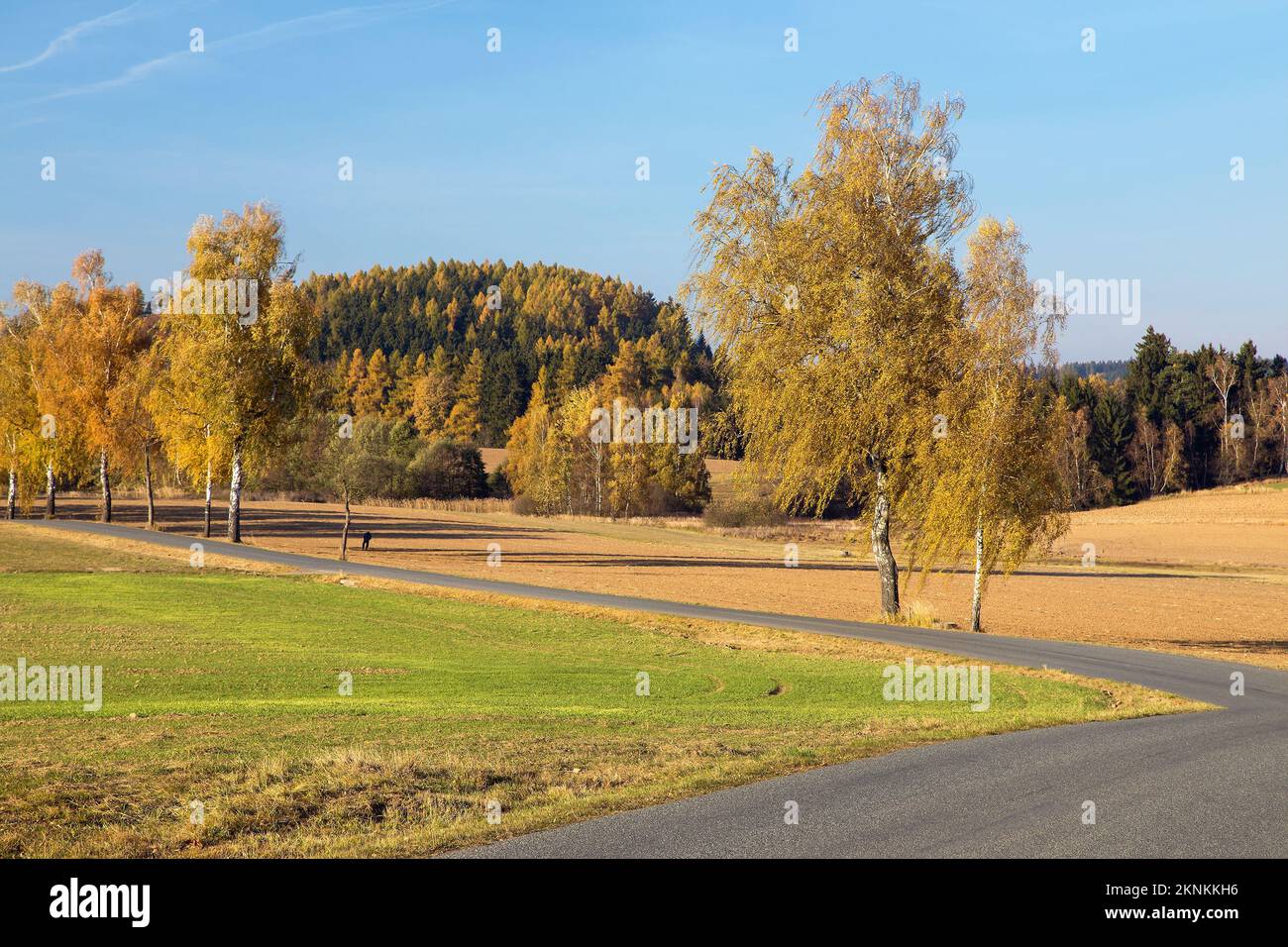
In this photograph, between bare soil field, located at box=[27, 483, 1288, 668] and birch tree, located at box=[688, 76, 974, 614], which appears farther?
bare soil field, located at box=[27, 483, 1288, 668]

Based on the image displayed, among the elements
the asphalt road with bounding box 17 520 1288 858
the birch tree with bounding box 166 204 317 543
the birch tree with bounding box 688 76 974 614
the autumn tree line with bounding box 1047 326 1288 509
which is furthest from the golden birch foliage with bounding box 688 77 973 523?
the autumn tree line with bounding box 1047 326 1288 509

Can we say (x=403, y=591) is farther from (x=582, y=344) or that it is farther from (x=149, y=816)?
(x=582, y=344)

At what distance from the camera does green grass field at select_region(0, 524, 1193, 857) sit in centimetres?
1023

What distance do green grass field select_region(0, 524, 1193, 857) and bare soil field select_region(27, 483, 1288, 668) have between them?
11.3 metres

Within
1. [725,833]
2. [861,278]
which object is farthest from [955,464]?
[725,833]

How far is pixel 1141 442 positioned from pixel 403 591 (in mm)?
118766

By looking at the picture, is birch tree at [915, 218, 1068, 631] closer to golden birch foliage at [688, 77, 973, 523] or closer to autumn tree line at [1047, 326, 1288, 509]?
golden birch foliage at [688, 77, 973, 523]

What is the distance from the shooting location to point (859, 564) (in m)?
71.7

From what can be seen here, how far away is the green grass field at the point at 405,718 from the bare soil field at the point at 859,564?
444 inches

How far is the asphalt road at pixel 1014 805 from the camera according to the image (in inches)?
366

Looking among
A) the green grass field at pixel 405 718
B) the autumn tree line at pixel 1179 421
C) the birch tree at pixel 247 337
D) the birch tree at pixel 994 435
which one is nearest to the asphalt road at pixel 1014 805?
the green grass field at pixel 405 718

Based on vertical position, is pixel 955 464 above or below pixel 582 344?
below

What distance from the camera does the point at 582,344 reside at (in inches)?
7475
